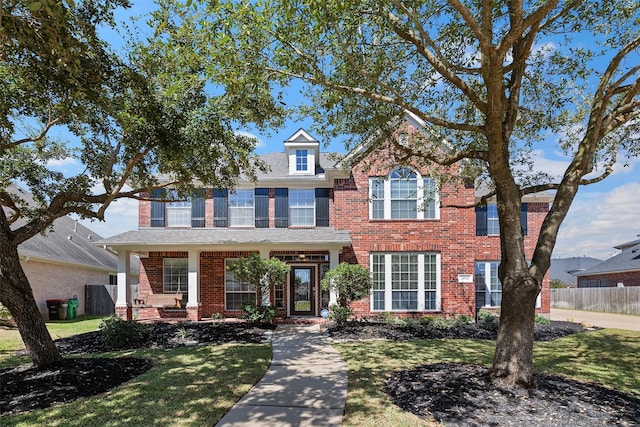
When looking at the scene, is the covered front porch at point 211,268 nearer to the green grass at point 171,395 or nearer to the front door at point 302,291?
the front door at point 302,291

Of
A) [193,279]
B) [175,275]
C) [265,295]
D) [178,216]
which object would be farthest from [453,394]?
[178,216]

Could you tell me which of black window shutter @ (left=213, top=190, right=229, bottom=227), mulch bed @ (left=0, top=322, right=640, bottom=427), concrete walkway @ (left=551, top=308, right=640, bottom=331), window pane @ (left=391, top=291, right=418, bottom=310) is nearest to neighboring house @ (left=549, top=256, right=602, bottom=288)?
concrete walkway @ (left=551, top=308, right=640, bottom=331)

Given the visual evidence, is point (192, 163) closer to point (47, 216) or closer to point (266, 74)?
point (47, 216)

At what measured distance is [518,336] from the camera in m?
5.73

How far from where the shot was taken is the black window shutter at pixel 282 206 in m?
15.3

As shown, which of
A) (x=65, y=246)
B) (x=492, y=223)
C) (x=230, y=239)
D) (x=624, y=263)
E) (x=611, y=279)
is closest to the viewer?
(x=230, y=239)

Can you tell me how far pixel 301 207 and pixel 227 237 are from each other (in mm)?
3202

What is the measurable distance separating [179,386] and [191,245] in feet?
26.7

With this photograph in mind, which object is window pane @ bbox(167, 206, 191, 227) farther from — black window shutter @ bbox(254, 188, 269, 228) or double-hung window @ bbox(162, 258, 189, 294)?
black window shutter @ bbox(254, 188, 269, 228)

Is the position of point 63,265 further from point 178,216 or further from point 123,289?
point 178,216

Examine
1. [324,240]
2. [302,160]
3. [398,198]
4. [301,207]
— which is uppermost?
[302,160]

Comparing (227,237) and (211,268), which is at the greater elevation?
(227,237)

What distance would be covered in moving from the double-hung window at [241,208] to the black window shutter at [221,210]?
0.16 m

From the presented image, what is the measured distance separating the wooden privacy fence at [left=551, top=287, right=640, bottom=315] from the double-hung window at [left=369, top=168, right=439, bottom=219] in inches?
635
